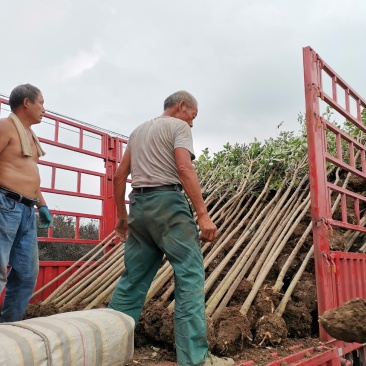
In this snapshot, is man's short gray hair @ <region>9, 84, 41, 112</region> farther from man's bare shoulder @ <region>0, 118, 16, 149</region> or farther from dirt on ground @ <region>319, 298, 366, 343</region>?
dirt on ground @ <region>319, 298, 366, 343</region>

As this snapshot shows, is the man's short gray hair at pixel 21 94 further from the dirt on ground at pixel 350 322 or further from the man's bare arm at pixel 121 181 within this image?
the dirt on ground at pixel 350 322

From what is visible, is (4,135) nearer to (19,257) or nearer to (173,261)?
(19,257)

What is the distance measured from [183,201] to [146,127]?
507 mm

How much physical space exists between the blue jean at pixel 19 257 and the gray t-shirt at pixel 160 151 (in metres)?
0.72

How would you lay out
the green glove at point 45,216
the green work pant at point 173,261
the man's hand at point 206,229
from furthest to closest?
the green glove at point 45,216
the man's hand at point 206,229
the green work pant at point 173,261

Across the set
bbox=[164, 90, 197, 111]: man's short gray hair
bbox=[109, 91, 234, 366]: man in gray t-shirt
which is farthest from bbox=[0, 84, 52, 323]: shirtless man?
bbox=[164, 90, 197, 111]: man's short gray hair

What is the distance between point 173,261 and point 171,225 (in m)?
0.18

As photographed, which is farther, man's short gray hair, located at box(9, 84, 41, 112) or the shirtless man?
man's short gray hair, located at box(9, 84, 41, 112)

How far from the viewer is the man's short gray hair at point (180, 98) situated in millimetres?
2502

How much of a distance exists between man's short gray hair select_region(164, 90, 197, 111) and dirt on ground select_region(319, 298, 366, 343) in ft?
4.39

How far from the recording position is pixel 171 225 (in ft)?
7.23

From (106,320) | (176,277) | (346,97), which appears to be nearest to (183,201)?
(176,277)

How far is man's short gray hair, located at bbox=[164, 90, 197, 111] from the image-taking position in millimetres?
2502

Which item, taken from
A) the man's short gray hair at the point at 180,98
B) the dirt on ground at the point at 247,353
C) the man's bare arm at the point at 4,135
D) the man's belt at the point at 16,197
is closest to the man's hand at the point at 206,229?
the dirt on ground at the point at 247,353
